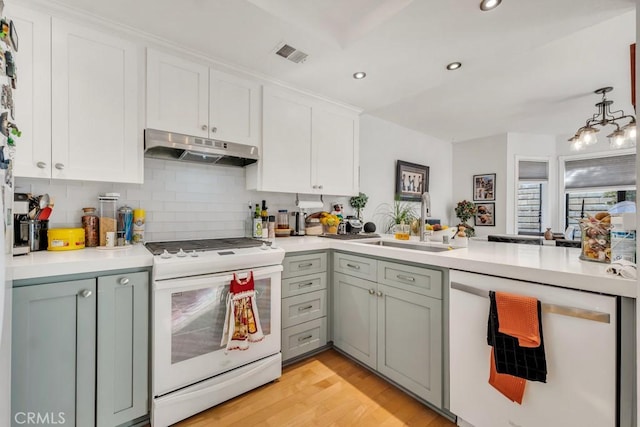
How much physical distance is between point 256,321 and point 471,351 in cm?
122

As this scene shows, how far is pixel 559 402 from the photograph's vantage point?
1141mm

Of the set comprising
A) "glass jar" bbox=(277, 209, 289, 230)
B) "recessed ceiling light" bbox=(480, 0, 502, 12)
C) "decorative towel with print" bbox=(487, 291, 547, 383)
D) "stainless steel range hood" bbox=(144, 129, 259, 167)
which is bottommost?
"decorative towel with print" bbox=(487, 291, 547, 383)

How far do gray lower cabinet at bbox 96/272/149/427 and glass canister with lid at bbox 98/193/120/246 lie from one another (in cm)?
53

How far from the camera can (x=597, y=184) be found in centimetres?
441

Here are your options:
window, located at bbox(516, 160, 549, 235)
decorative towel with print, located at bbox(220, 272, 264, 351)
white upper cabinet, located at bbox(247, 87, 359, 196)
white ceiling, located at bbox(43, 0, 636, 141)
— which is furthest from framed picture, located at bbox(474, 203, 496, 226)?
decorative towel with print, located at bbox(220, 272, 264, 351)

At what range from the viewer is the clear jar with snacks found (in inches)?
69.8

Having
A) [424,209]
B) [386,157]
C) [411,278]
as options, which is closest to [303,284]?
[411,278]

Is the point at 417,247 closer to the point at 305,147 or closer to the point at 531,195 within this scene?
the point at 305,147

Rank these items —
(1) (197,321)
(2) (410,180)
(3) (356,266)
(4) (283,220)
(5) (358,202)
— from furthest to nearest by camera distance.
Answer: (2) (410,180) < (5) (358,202) < (4) (283,220) < (3) (356,266) < (1) (197,321)

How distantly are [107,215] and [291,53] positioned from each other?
1.71 metres

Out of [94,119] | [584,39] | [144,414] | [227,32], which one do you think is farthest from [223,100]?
[584,39]

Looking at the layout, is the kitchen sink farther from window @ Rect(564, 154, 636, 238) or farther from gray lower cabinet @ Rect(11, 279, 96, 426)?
window @ Rect(564, 154, 636, 238)

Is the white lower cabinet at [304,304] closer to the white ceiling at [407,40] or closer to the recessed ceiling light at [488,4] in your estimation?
the white ceiling at [407,40]

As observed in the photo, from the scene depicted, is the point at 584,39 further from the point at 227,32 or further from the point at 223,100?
the point at 223,100
